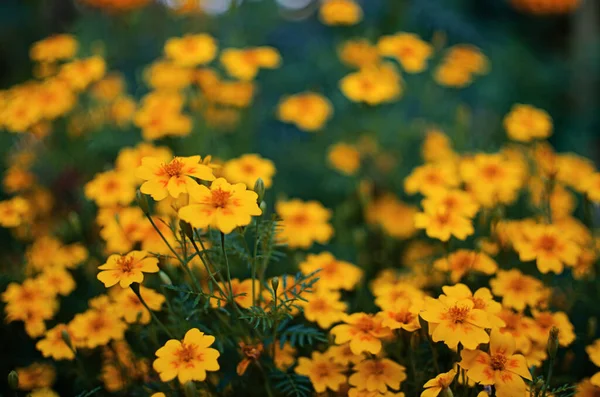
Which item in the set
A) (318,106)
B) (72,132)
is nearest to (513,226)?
(318,106)

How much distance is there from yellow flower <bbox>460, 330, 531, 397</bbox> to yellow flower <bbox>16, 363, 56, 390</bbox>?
41.7 inches

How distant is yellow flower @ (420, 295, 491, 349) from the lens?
1071 millimetres

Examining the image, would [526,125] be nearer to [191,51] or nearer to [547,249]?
[547,249]

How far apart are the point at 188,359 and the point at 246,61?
4.34ft

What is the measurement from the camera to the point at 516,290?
140 cm

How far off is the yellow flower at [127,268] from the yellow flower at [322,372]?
39 centimetres

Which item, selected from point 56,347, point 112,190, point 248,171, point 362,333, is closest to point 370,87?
point 248,171

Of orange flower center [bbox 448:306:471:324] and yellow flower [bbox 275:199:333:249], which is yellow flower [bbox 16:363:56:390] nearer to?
yellow flower [bbox 275:199:333:249]

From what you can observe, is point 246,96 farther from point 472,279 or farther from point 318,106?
point 472,279

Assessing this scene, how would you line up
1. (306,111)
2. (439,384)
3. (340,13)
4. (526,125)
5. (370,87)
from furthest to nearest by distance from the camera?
(340,13) → (306,111) → (370,87) → (526,125) → (439,384)

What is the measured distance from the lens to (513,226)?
5.61 ft

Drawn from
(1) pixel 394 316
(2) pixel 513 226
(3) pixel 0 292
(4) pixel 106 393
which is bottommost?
(4) pixel 106 393

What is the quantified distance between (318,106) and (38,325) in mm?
1311

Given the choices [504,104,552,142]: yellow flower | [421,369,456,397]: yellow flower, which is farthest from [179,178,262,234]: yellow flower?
[504,104,552,142]: yellow flower
